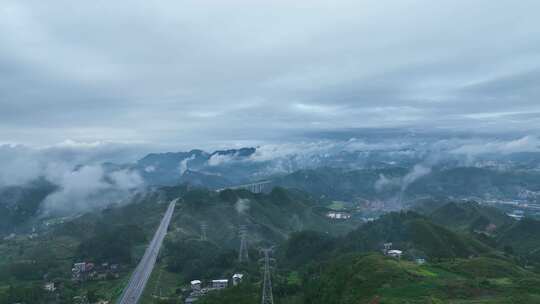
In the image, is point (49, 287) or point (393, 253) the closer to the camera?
point (49, 287)

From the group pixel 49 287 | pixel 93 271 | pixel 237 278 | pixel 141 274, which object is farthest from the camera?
pixel 93 271

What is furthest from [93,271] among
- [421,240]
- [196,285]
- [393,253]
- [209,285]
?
[421,240]

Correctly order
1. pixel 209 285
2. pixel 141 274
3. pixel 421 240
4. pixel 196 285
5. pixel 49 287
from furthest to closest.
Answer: pixel 421 240 → pixel 141 274 → pixel 49 287 → pixel 209 285 → pixel 196 285

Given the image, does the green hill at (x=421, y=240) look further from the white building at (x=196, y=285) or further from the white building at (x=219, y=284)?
the white building at (x=196, y=285)

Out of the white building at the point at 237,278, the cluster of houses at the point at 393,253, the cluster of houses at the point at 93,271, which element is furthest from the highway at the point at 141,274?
the cluster of houses at the point at 393,253

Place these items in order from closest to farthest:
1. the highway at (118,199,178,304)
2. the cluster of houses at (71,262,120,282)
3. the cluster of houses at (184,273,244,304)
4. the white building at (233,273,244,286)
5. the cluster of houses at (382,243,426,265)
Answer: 1. the highway at (118,199,178,304)
2. the cluster of houses at (184,273,244,304)
3. the cluster of houses at (382,243,426,265)
4. the white building at (233,273,244,286)
5. the cluster of houses at (71,262,120,282)

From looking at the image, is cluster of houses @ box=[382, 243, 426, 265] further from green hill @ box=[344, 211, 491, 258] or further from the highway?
the highway

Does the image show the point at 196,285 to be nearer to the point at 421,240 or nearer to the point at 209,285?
the point at 209,285

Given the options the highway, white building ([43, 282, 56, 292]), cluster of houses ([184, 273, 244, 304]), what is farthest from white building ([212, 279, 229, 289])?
white building ([43, 282, 56, 292])

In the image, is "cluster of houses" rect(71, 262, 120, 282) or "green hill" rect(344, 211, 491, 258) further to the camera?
"green hill" rect(344, 211, 491, 258)
